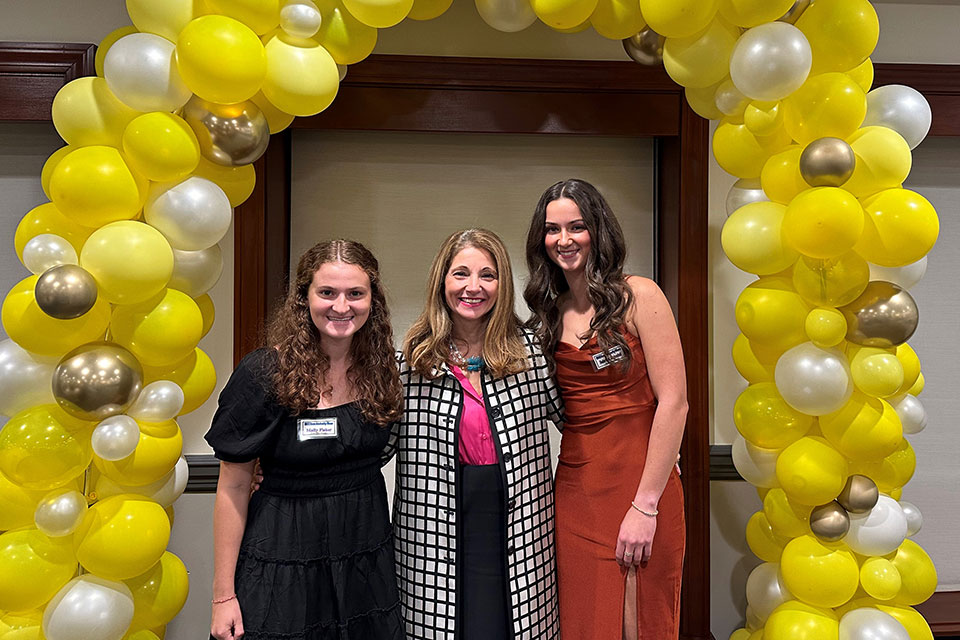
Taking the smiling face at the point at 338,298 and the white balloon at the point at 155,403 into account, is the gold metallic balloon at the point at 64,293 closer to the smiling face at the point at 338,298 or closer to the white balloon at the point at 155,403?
the white balloon at the point at 155,403

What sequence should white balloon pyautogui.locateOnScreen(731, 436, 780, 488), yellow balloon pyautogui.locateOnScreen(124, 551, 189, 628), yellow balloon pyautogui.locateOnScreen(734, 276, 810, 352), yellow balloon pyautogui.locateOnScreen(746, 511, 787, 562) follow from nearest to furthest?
1. yellow balloon pyautogui.locateOnScreen(124, 551, 189, 628)
2. yellow balloon pyautogui.locateOnScreen(734, 276, 810, 352)
3. white balloon pyautogui.locateOnScreen(731, 436, 780, 488)
4. yellow balloon pyautogui.locateOnScreen(746, 511, 787, 562)

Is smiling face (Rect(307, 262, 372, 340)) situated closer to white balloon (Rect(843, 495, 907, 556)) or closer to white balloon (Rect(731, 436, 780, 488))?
white balloon (Rect(731, 436, 780, 488))

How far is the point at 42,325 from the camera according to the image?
1.65 metres

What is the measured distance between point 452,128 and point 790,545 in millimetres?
1684

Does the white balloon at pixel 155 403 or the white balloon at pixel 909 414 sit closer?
the white balloon at pixel 155 403

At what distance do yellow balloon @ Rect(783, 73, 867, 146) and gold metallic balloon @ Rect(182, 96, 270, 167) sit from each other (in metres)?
1.36

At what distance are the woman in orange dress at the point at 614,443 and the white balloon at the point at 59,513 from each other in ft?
3.88

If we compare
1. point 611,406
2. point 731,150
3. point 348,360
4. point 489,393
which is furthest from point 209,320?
point 731,150

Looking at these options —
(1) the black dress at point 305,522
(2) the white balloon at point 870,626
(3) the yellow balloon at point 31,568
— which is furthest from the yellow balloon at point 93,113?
(2) the white balloon at point 870,626

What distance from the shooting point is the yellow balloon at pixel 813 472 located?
1859 mm

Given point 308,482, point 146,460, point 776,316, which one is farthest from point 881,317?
point 146,460

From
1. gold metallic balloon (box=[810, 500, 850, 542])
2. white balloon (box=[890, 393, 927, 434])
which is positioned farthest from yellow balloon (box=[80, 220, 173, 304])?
white balloon (box=[890, 393, 927, 434])

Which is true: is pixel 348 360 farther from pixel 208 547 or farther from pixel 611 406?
pixel 208 547

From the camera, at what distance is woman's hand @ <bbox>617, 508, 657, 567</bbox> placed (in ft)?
6.22
